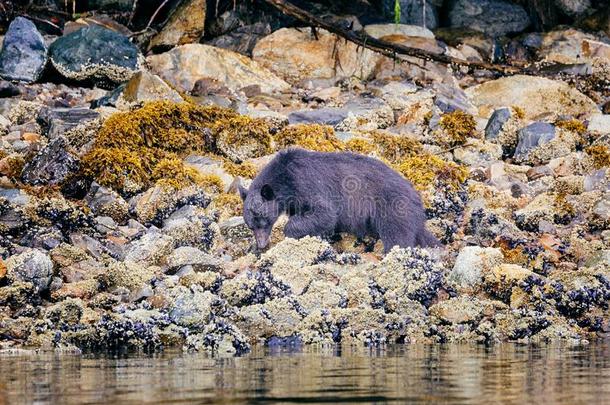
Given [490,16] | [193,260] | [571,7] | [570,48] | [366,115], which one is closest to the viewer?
[193,260]

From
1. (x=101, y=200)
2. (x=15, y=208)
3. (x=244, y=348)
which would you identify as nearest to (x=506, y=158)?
(x=101, y=200)

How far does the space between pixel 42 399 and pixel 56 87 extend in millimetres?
11260

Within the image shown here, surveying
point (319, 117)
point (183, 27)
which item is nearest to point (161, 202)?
point (319, 117)

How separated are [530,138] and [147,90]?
469 cm

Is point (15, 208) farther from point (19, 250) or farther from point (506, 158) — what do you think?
point (506, 158)

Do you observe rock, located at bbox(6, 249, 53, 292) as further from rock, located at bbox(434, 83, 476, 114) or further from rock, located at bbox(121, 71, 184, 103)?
rock, located at bbox(434, 83, 476, 114)

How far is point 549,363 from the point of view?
26.4ft

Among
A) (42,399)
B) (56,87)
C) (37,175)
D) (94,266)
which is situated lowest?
(42,399)

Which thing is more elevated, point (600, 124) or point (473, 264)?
point (600, 124)

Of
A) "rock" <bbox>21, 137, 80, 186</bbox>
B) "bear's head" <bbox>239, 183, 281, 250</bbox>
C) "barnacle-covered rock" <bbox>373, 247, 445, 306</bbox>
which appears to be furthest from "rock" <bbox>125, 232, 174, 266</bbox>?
"rock" <bbox>21, 137, 80, 186</bbox>

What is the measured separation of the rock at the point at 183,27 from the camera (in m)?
19.2

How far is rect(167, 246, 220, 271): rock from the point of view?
34.9 feet

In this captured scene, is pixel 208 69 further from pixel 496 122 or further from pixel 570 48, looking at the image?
pixel 570 48

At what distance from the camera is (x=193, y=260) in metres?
10.7
